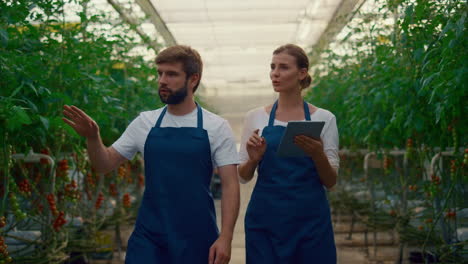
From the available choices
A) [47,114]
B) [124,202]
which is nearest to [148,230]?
[47,114]

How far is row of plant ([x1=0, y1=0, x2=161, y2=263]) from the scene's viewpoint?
2.91 meters

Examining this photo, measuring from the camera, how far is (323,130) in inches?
105

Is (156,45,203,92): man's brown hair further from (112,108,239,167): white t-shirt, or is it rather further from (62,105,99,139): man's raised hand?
(62,105,99,139): man's raised hand

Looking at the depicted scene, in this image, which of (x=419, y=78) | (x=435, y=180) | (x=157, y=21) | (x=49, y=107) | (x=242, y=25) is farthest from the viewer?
(x=242, y=25)

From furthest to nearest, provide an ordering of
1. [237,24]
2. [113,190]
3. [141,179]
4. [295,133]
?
[237,24] → [141,179] → [113,190] → [295,133]

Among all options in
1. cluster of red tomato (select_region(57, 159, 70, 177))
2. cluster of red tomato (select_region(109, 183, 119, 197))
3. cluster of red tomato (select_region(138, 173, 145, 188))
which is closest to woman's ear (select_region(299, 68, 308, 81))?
cluster of red tomato (select_region(57, 159, 70, 177))

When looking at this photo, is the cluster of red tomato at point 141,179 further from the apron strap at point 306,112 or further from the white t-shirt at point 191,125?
the white t-shirt at point 191,125

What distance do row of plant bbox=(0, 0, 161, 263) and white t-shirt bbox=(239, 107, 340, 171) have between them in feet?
2.41

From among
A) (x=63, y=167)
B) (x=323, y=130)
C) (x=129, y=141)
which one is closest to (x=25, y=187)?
(x=63, y=167)

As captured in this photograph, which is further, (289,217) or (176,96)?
(289,217)

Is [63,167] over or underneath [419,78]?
underneath

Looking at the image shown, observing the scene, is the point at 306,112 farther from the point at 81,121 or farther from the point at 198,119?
the point at 81,121

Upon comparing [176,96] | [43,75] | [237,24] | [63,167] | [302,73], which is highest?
[237,24]

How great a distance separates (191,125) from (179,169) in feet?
0.57
